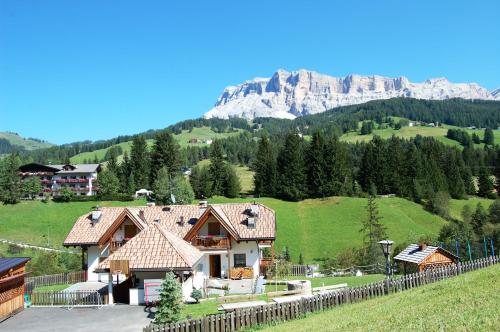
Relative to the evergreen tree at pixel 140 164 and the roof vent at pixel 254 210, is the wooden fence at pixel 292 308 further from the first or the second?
the evergreen tree at pixel 140 164

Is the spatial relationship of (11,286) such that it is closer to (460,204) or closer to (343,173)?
(343,173)

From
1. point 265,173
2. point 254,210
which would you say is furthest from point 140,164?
point 254,210

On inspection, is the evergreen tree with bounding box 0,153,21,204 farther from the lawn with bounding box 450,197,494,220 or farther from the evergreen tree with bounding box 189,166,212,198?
the lawn with bounding box 450,197,494,220

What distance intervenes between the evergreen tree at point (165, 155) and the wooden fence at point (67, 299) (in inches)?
2982

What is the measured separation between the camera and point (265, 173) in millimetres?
101375

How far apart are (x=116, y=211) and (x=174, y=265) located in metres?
19.2

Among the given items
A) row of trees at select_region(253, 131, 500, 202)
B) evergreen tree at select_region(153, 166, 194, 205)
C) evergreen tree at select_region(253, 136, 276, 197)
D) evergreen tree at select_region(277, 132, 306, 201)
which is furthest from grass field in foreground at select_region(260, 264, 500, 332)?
evergreen tree at select_region(253, 136, 276, 197)

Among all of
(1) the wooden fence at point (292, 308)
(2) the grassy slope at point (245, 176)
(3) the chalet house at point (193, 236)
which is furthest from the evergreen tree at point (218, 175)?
(1) the wooden fence at point (292, 308)

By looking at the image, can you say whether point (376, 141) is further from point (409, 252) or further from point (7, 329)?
point (7, 329)

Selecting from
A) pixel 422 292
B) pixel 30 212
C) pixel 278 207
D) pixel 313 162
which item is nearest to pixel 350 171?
pixel 313 162

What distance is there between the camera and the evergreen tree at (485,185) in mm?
112062

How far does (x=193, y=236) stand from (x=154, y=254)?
10.4 meters

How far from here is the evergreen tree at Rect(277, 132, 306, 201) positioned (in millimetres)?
94125

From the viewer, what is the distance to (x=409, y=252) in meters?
34.8
